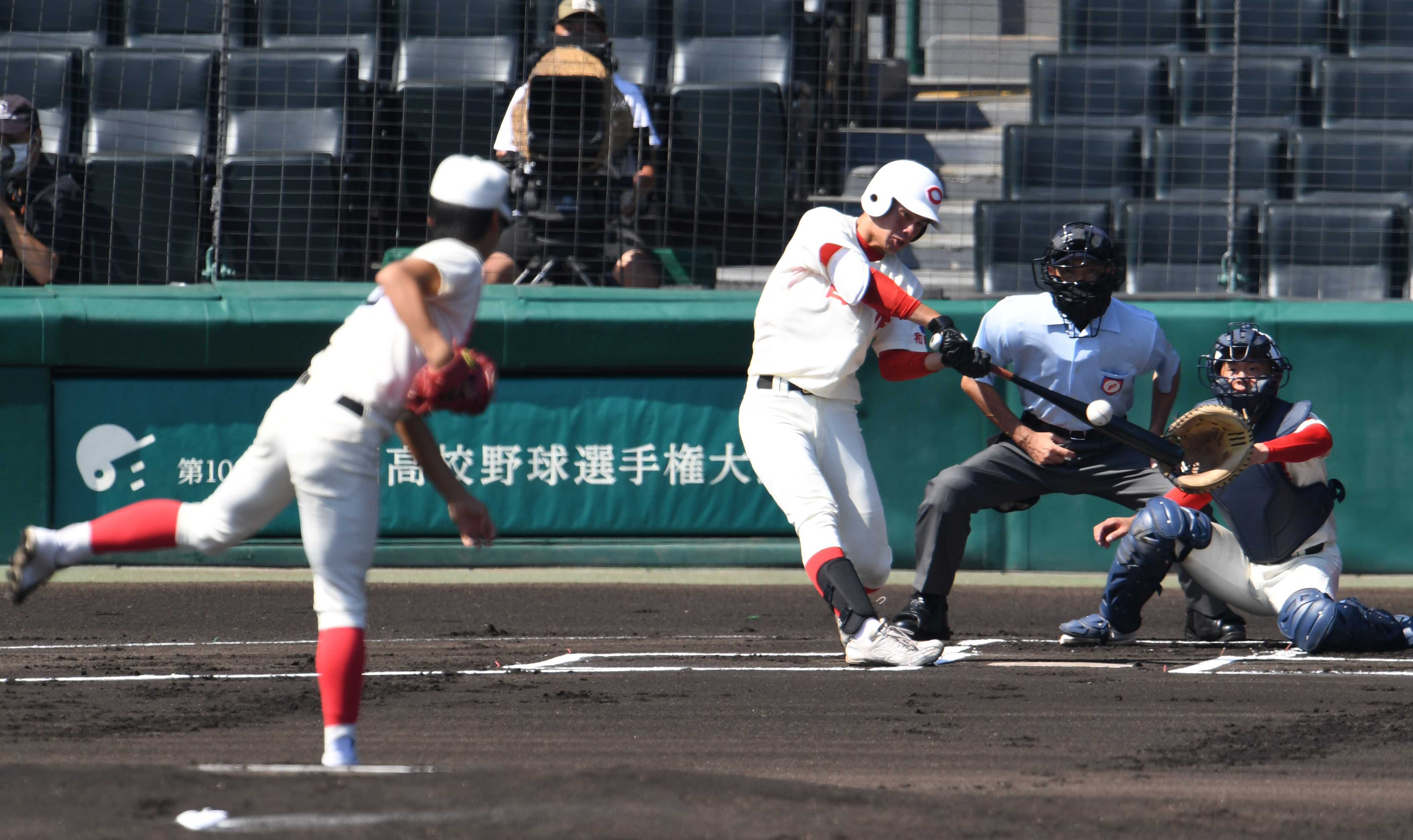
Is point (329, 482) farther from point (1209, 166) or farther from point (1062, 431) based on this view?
point (1209, 166)

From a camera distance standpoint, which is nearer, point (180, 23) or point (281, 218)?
point (281, 218)

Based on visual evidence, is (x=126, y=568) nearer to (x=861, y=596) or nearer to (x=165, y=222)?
(x=165, y=222)

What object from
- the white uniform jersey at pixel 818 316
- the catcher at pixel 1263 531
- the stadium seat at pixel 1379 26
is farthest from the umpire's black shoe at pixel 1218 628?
the stadium seat at pixel 1379 26

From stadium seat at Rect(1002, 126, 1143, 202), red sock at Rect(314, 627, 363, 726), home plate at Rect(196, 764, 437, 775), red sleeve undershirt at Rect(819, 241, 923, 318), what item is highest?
stadium seat at Rect(1002, 126, 1143, 202)

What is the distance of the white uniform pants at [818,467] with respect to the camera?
5.94 meters

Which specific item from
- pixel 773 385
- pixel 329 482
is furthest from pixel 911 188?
pixel 329 482

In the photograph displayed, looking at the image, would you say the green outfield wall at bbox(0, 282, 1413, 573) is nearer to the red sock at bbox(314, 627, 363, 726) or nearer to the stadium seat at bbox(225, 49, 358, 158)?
the stadium seat at bbox(225, 49, 358, 158)

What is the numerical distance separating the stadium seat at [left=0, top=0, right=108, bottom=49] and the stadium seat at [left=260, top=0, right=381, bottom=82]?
1151mm

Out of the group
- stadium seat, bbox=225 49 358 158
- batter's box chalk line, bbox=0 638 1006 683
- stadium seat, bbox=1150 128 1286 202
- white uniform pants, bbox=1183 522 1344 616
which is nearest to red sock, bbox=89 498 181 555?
batter's box chalk line, bbox=0 638 1006 683

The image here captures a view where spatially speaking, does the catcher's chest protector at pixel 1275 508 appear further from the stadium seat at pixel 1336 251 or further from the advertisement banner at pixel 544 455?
the stadium seat at pixel 1336 251

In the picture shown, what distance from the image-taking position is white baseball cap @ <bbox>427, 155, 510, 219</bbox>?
156 inches

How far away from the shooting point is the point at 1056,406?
21.7 feet

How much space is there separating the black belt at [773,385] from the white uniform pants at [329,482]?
243 cm

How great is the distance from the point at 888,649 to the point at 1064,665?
2.60 feet
